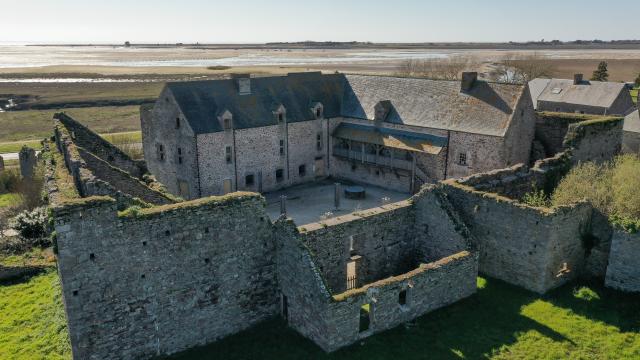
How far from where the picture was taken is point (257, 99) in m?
38.2

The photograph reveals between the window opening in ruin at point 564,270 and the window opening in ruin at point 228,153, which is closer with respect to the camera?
the window opening in ruin at point 564,270

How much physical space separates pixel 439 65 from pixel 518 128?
69445 mm

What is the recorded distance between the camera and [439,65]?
100062 mm

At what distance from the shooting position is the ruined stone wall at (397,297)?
650 inches

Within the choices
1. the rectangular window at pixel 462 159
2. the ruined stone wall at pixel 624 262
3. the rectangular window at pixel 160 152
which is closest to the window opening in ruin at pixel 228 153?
the rectangular window at pixel 160 152

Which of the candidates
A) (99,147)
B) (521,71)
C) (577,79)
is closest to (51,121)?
(99,147)

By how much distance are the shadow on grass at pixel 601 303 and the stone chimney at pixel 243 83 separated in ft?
84.0

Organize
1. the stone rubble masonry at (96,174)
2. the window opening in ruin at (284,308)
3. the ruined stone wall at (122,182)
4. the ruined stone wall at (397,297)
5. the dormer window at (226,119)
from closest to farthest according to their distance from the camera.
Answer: the ruined stone wall at (397,297), the window opening in ruin at (284,308), the stone rubble masonry at (96,174), the ruined stone wall at (122,182), the dormer window at (226,119)

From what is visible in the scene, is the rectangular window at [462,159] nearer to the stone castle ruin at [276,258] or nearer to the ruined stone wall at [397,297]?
the stone castle ruin at [276,258]

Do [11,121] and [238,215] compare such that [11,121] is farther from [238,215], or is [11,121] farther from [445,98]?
[238,215]

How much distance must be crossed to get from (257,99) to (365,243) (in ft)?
68.0

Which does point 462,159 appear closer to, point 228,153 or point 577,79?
point 228,153

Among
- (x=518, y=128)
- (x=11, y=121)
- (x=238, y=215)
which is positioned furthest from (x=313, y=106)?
A: (x=11, y=121)

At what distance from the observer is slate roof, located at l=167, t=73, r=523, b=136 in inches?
1361
